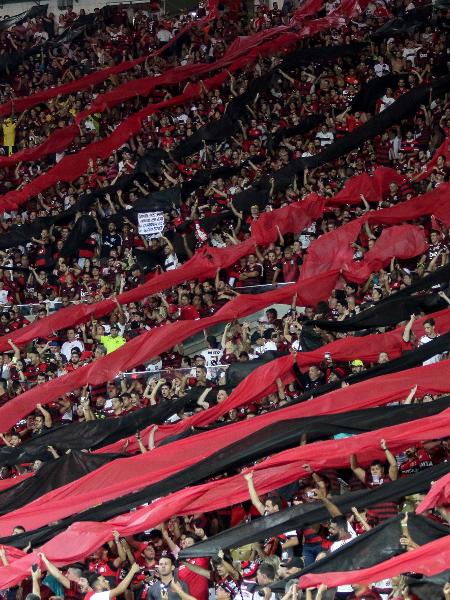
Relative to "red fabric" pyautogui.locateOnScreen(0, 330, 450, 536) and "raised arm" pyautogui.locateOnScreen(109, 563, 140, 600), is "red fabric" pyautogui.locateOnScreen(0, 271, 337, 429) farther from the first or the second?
"raised arm" pyautogui.locateOnScreen(109, 563, 140, 600)

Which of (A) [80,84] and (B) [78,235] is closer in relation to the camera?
(B) [78,235]

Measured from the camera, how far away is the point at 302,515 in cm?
1252

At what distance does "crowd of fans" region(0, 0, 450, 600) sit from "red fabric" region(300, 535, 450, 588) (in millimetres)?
145

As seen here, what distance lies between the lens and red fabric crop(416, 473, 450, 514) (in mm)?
11562

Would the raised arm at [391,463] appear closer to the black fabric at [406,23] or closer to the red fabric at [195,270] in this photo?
the red fabric at [195,270]

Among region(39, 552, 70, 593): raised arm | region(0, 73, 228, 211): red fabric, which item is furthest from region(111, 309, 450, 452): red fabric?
region(0, 73, 228, 211): red fabric

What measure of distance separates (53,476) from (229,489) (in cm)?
308

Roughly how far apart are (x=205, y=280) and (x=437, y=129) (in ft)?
14.4

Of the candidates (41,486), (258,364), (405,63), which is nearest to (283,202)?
(405,63)

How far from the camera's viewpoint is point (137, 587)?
13.2 metres

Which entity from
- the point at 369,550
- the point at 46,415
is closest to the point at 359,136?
the point at 46,415

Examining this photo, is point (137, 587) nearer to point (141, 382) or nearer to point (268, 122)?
point (141, 382)

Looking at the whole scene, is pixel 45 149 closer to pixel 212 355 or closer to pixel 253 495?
pixel 212 355

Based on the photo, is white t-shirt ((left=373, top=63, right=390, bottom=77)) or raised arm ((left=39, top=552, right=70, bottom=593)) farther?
white t-shirt ((left=373, top=63, right=390, bottom=77))
